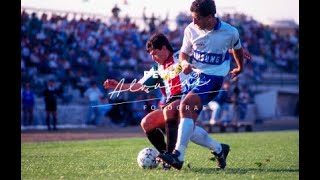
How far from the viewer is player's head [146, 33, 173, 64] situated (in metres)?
9.78

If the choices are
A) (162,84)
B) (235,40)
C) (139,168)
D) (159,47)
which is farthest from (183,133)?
(235,40)

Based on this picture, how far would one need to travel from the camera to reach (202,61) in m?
9.46

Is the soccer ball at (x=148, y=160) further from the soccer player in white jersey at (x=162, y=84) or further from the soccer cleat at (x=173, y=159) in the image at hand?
the soccer cleat at (x=173, y=159)

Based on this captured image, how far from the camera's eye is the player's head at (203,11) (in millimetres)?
9062

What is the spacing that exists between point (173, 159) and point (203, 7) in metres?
2.01

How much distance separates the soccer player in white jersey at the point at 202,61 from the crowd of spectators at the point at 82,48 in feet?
50.2

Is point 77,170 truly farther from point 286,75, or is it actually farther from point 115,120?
point 286,75

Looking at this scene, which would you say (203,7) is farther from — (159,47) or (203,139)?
(203,139)

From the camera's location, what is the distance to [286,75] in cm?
3475

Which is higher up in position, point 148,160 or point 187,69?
point 187,69

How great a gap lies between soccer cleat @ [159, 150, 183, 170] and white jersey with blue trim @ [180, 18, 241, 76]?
126 centimetres

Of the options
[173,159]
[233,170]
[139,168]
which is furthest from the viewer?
[139,168]
